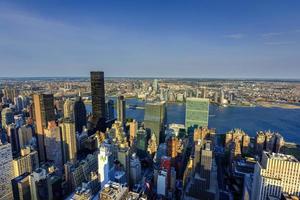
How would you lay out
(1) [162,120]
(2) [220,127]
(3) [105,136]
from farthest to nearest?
(2) [220,127] < (1) [162,120] < (3) [105,136]

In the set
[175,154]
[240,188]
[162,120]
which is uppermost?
[162,120]

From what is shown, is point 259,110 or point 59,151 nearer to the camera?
point 59,151

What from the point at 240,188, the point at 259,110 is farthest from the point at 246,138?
the point at 259,110

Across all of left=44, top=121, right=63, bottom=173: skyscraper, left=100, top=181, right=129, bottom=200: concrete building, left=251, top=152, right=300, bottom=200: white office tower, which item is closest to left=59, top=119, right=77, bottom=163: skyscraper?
left=44, top=121, right=63, bottom=173: skyscraper

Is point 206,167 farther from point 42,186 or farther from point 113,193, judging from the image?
point 42,186

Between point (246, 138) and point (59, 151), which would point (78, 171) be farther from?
point (246, 138)

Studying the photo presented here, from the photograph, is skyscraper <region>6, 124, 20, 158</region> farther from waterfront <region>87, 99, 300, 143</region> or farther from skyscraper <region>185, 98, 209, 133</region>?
skyscraper <region>185, 98, 209, 133</region>
